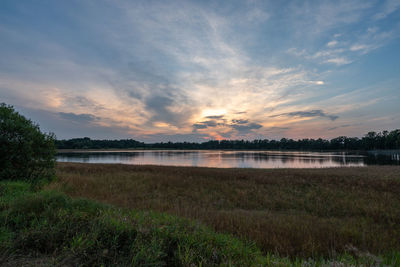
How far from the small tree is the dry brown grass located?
5.06ft

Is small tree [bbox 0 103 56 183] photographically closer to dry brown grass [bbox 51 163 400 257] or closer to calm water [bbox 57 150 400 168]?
dry brown grass [bbox 51 163 400 257]

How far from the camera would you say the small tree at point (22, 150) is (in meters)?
8.93

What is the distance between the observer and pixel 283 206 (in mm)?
12461

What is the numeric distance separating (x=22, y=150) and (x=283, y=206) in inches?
617

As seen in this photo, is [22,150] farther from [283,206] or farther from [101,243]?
[283,206]

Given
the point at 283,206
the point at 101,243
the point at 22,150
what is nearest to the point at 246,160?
the point at 283,206

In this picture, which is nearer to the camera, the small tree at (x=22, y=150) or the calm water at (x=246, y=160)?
the small tree at (x=22, y=150)

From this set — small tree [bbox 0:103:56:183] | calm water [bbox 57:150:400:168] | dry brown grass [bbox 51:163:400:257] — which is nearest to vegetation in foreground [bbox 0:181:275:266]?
dry brown grass [bbox 51:163:400:257]

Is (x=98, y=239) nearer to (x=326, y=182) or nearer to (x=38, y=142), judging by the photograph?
(x=38, y=142)

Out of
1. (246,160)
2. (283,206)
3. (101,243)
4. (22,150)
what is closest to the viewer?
(101,243)

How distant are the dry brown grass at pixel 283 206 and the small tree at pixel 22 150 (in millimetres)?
1542

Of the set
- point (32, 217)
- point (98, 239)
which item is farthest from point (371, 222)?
point (32, 217)

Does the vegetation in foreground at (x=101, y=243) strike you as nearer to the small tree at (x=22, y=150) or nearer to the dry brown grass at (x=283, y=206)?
the dry brown grass at (x=283, y=206)

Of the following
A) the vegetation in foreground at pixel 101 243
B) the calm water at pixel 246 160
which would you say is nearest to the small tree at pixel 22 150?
the vegetation in foreground at pixel 101 243
